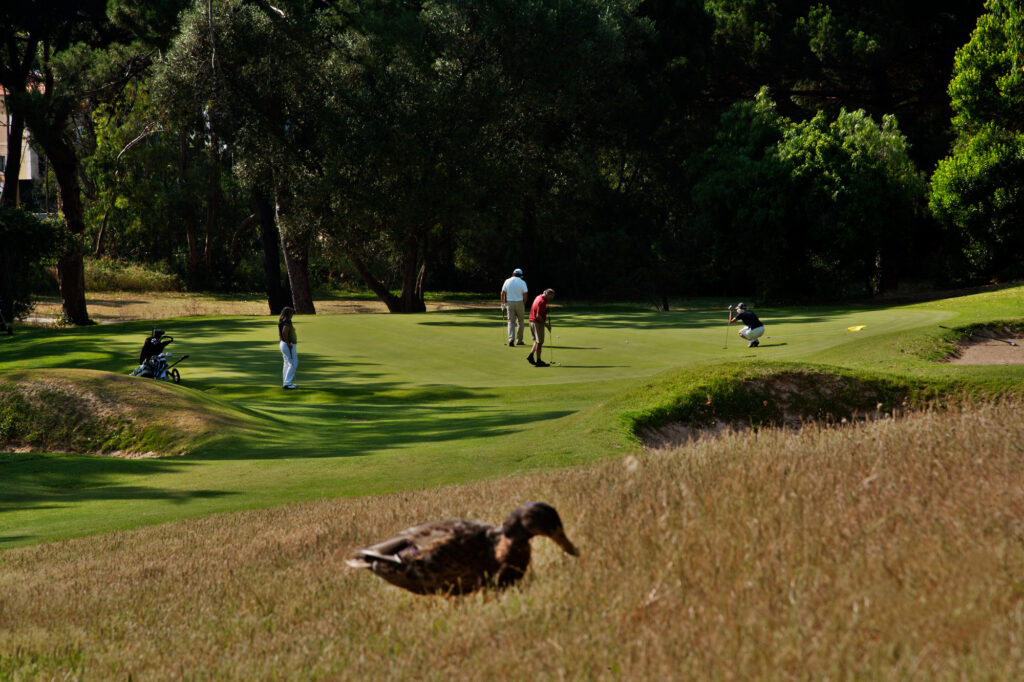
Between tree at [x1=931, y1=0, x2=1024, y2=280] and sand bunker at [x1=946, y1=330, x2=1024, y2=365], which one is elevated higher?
tree at [x1=931, y1=0, x2=1024, y2=280]

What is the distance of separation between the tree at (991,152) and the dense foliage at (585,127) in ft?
0.37

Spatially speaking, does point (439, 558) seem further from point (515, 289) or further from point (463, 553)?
point (515, 289)

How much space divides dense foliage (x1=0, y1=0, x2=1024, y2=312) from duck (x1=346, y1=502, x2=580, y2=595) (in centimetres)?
4252

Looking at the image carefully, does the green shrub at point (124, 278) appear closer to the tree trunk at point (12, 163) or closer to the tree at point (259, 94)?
the tree trunk at point (12, 163)

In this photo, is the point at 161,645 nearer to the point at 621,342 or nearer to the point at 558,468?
the point at 558,468

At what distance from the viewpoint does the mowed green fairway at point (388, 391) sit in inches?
512

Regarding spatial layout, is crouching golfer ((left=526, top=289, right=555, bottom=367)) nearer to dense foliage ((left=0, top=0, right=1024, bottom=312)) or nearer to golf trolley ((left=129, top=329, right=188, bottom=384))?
golf trolley ((left=129, top=329, right=188, bottom=384))

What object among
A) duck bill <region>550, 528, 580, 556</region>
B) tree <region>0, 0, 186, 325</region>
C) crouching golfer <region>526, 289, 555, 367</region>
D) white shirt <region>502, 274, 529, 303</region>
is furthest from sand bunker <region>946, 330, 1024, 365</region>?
tree <region>0, 0, 186, 325</region>

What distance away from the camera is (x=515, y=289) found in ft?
101

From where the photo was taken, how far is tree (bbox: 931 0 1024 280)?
47.0 meters

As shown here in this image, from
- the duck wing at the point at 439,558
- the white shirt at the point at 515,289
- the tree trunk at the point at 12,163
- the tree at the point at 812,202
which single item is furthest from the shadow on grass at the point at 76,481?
the tree at the point at 812,202

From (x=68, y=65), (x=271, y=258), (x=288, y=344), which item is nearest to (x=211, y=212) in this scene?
(x=271, y=258)

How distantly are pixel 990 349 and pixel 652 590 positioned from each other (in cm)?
2073

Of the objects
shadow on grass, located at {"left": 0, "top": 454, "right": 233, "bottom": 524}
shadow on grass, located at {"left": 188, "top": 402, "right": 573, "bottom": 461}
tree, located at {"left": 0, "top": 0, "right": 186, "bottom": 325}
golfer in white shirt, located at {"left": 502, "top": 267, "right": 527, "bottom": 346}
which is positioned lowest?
shadow on grass, located at {"left": 0, "top": 454, "right": 233, "bottom": 524}
